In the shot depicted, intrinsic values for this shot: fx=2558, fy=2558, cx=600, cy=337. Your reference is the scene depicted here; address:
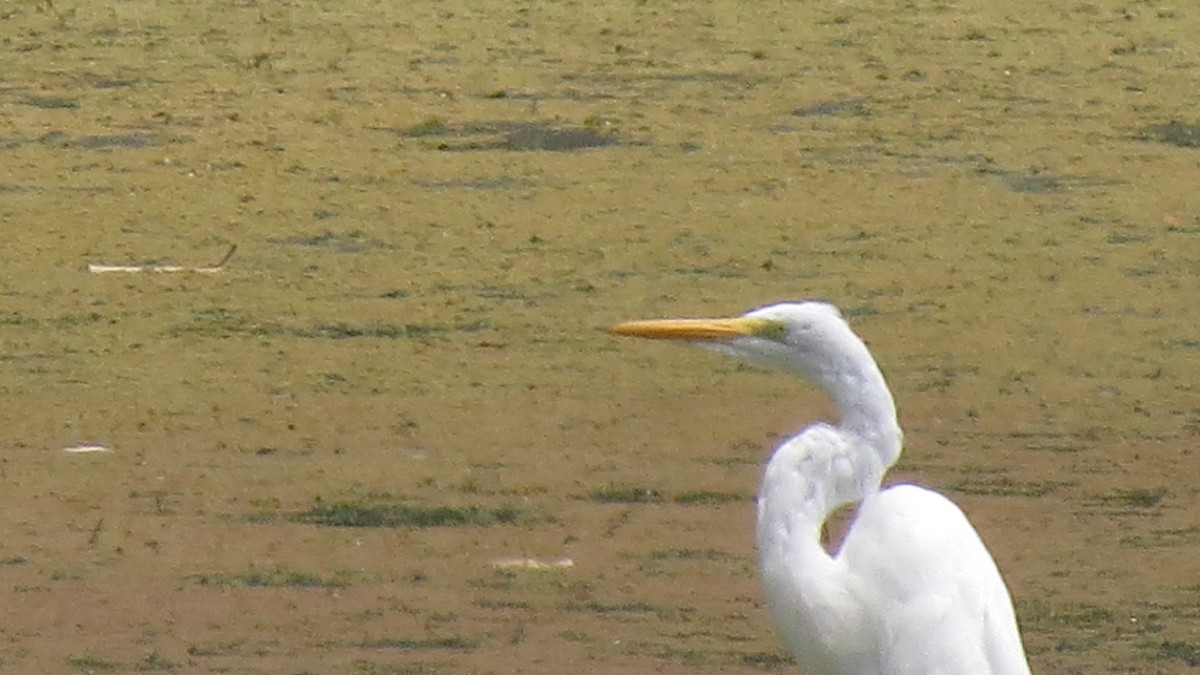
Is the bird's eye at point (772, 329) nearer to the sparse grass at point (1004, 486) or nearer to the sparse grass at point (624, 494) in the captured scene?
the sparse grass at point (624, 494)

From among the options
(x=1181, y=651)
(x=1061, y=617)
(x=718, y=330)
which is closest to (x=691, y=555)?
(x=1061, y=617)

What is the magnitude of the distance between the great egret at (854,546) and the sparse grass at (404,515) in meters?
1.82

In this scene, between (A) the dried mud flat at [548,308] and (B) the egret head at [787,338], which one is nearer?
(B) the egret head at [787,338]

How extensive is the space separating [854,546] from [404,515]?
195cm

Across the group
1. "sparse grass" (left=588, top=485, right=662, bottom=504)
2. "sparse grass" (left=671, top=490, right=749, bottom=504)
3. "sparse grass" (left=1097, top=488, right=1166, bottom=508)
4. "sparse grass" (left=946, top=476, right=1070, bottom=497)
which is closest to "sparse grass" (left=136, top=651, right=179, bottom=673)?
"sparse grass" (left=588, top=485, right=662, bottom=504)

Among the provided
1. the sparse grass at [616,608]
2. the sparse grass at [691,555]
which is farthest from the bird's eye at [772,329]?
the sparse grass at [691,555]

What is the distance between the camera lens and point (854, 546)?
4.50m

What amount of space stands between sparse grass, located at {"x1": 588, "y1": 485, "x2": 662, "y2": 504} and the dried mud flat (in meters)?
0.02

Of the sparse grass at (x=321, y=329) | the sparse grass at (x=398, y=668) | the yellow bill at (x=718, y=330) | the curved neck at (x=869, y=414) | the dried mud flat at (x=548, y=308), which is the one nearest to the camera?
the curved neck at (x=869, y=414)

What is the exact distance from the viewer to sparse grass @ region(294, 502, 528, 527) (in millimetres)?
6168

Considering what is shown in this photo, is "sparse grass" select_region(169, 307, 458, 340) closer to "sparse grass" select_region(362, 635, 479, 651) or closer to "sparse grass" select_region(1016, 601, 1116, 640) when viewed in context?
"sparse grass" select_region(362, 635, 479, 651)

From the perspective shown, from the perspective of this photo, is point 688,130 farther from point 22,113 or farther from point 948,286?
point 22,113

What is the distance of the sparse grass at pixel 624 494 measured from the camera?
632 centimetres

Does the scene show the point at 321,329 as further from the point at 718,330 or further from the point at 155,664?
the point at 718,330
